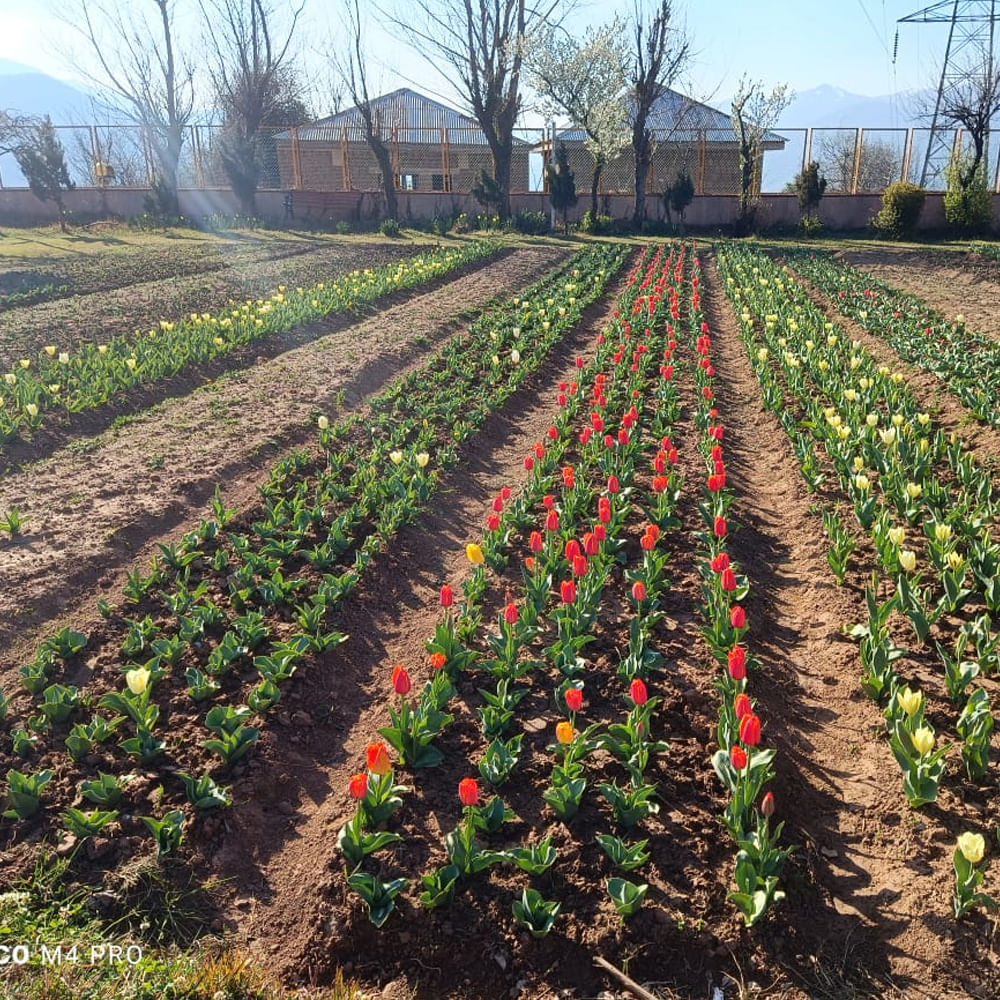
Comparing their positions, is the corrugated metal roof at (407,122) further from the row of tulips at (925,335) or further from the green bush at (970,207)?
the row of tulips at (925,335)

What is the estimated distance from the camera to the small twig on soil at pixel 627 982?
2.61m

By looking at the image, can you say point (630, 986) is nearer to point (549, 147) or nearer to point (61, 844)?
point (61, 844)

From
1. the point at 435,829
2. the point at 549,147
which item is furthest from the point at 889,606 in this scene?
the point at 549,147

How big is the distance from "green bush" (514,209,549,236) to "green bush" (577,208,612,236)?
1.58 metres

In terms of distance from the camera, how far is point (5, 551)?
5.59 metres

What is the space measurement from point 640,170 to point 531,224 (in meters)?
4.86

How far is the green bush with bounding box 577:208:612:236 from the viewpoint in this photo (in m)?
30.7

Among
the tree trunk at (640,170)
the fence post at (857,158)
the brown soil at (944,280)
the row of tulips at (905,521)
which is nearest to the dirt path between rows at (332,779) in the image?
the row of tulips at (905,521)

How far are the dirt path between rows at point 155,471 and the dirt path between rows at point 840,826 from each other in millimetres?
4008

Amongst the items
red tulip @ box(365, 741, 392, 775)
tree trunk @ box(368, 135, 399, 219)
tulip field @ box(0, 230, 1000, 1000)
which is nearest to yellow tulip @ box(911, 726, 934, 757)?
tulip field @ box(0, 230, 1000, 1000)

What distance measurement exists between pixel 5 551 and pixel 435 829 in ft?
12.9

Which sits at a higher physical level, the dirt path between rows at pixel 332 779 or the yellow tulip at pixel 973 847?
the yellow tulip at pixel 973 847

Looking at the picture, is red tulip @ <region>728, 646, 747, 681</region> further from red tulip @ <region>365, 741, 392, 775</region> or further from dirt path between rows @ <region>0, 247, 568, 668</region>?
dirt path between rows @ <region>0, 247, 568, 668</region>

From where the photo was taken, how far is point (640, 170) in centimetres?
3123
